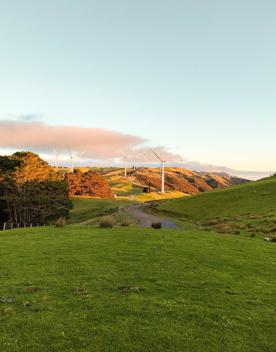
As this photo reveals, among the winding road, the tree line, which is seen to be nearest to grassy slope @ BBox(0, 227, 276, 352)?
the winding road

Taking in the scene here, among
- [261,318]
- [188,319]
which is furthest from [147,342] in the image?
[261,318]

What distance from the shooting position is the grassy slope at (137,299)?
35.2 ft

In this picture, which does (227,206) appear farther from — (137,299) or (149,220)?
(137,299)

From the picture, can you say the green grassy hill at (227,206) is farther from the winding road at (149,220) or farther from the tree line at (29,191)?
the tree line at (29,191)

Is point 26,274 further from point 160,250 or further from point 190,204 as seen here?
point 190,204

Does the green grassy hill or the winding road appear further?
the green grassy hill

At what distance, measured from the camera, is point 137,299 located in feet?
46.4

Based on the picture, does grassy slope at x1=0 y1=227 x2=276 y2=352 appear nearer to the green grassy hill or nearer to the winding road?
the winding road

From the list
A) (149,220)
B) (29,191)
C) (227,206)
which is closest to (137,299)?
(149,220)

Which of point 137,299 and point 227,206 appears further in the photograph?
point 227,206

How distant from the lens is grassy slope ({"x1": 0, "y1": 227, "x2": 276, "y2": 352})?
10.7 metres

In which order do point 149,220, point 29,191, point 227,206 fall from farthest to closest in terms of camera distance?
point 29,191 → point 227,206 → point 149,220

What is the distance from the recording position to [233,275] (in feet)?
61.3

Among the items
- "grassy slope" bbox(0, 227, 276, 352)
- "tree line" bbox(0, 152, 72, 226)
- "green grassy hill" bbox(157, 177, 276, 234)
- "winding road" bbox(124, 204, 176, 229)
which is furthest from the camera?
"tree line" bbox(0, 152, 72, 226)
